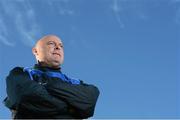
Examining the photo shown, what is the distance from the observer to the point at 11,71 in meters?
6.49

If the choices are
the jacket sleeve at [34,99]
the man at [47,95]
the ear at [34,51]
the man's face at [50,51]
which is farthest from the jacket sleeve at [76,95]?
the ear at [34,51]

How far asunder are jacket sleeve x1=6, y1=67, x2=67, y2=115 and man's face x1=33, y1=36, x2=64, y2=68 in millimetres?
1034

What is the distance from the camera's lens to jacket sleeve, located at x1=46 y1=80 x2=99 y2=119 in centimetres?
613

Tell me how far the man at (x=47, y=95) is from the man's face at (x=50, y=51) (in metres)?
0.31

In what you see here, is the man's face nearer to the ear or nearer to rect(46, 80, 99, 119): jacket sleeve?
the ear

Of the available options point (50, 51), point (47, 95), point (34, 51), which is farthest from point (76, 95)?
point (34, 51)

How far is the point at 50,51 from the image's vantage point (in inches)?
286

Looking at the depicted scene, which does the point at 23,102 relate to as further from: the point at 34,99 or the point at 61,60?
the point at 61,60

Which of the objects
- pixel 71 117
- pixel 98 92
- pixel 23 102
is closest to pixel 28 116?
pixel 23 102

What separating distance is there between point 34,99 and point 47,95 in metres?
0.20

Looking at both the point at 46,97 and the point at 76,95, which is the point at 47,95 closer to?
the point at 46,97

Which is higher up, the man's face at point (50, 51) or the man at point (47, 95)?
the man's face at point (50, 51)

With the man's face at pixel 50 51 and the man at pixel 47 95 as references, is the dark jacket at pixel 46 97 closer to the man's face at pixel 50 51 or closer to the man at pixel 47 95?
the man at pixel 47 95

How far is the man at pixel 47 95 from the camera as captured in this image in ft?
19.6
